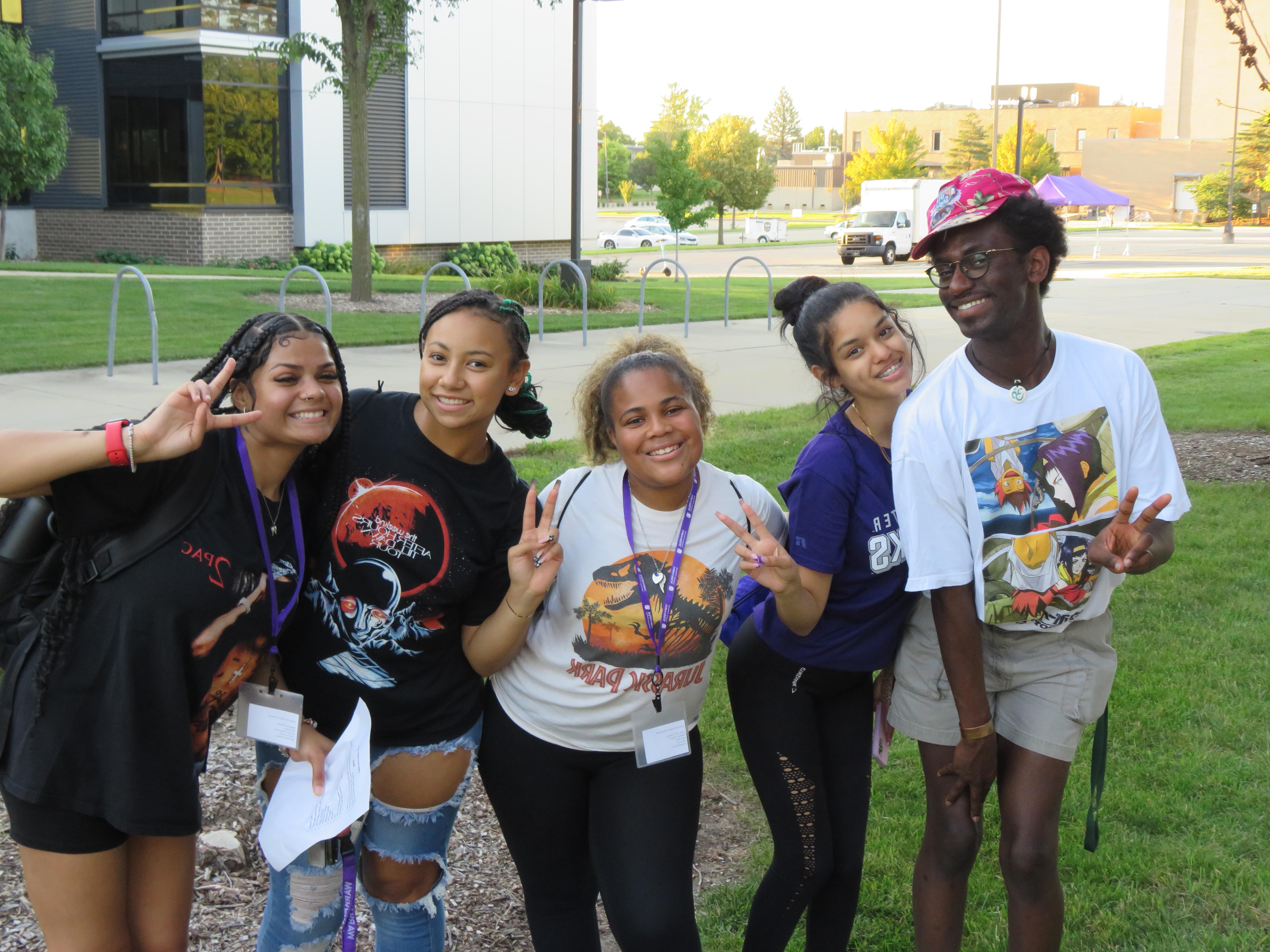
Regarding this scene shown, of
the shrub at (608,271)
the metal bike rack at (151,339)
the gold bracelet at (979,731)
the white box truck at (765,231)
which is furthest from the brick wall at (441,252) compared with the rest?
the white box truck at (765,231)

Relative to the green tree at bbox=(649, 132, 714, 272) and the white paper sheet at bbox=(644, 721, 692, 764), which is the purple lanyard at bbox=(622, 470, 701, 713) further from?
the green tree at bbox=(649, 132, 714, 272)

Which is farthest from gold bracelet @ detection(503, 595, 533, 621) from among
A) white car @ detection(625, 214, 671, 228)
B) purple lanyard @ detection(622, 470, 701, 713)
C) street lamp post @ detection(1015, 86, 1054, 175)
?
white car @ detection(625, 214, 671, 228)

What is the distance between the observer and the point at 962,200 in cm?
245

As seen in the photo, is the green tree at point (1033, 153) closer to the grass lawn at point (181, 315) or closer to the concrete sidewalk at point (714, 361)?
the concrete sidewalk at point (714, 361)

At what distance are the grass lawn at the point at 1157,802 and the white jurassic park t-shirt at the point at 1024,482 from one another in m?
1.27

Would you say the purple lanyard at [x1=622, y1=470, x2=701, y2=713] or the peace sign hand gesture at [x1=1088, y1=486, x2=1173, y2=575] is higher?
the peace sign hand gesture at [x1=1088, y1=486, x2=1173, y2=575]

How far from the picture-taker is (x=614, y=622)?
2.49 meters

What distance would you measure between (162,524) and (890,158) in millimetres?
60035

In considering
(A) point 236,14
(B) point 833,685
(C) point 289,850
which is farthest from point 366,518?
(A) point 236,14

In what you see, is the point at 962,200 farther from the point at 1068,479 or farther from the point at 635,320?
the point at 635,320

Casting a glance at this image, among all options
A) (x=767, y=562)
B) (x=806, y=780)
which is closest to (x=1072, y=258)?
(x=806, y=780)

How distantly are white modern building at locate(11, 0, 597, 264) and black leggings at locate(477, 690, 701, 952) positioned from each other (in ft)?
71.0

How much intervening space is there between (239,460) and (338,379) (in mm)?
310

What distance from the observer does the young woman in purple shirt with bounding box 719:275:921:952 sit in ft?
8.40
